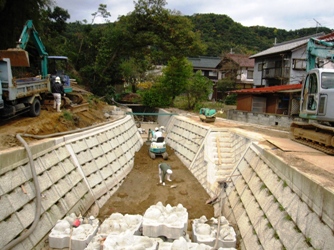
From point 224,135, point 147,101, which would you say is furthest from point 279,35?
point 224,135

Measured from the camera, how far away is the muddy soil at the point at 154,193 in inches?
353

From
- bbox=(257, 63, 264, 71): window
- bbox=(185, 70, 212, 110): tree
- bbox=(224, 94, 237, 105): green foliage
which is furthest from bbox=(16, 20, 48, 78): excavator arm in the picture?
bbox=(257, 63, 264, 71): window

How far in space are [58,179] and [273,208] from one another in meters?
5.90

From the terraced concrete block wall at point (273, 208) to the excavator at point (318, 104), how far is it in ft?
5.40

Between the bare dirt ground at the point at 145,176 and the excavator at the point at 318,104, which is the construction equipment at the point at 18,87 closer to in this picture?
the bare dirt ground at the point at 145,176

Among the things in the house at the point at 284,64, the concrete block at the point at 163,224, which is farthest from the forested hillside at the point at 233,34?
the concrete block at the point at 163,224

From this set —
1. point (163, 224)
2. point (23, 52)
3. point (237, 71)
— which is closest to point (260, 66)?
point (237, 71)

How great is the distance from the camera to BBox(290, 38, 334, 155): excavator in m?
7.20

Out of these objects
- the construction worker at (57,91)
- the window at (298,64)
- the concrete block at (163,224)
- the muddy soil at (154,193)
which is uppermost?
the window at (298,64)

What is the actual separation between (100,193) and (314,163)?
23.1ft

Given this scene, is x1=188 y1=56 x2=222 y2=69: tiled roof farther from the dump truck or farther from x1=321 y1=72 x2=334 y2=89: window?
x1=321 y1=72 x2=334 y2=89: window

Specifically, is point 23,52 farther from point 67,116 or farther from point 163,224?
point 163,224

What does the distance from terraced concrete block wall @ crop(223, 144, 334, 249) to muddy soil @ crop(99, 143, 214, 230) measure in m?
1.38

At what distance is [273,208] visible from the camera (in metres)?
5.83
